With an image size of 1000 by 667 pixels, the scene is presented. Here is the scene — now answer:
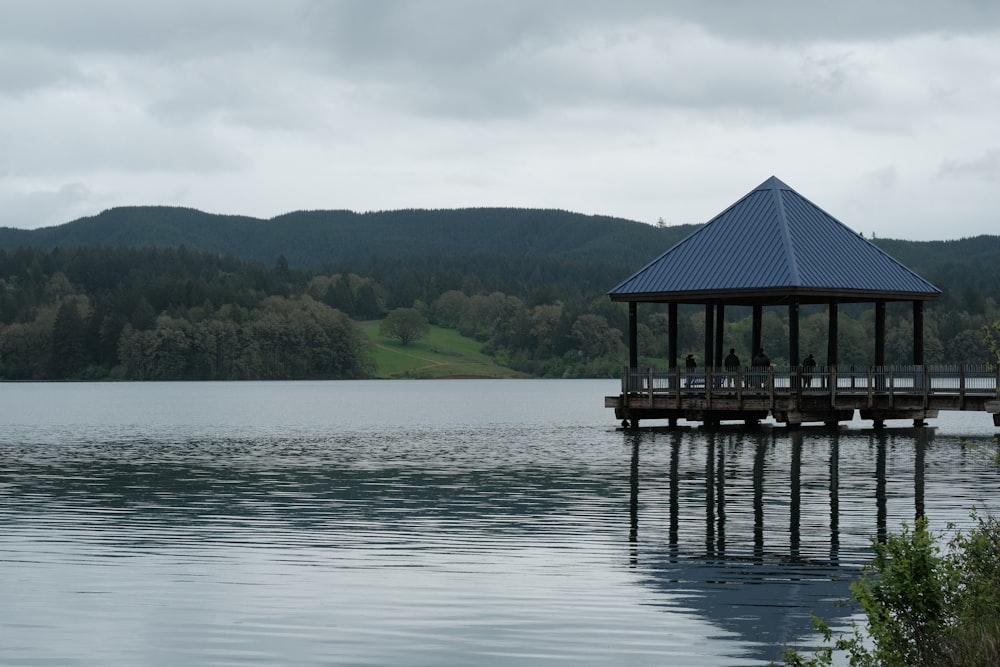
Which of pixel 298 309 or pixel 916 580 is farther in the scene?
pixel 298 309

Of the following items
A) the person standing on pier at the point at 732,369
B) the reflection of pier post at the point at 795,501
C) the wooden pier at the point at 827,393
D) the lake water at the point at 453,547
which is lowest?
the lake water at the point at 453,547

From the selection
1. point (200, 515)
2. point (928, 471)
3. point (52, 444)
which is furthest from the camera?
point (52, 444)

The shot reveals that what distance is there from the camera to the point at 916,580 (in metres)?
10.8

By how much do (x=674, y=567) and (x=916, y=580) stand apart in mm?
6959

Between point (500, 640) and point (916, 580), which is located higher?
point (916, 580)

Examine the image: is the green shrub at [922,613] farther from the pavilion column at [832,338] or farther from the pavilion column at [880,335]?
the pavilion column at [880,335]

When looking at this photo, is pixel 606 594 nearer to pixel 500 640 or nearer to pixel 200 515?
pixel 500 640

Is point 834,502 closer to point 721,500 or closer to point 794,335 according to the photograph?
point 721,500

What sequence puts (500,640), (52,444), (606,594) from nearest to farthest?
(500,640), (606,594), (52,444)

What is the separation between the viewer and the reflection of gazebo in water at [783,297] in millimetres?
47625

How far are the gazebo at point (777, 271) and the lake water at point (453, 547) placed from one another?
6410 mm

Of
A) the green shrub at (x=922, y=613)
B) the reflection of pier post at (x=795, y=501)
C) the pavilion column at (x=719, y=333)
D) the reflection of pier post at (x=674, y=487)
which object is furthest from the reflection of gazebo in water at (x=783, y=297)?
the green shrub at (x=922, y=613)

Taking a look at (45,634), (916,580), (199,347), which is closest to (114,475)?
(45,634)

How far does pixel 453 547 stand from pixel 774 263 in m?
30.5
